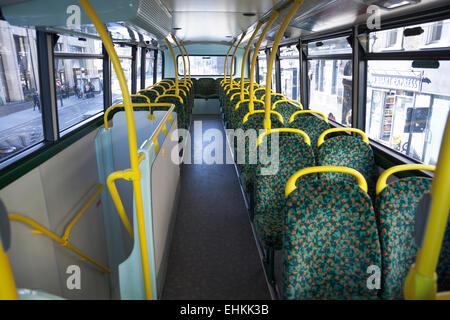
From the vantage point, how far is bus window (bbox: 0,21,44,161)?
7.84ft

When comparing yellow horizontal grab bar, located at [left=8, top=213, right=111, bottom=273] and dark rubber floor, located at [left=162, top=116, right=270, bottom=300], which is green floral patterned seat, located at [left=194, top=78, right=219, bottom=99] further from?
yellow horizontal grab bar, located at [left=8, top=213, right=111, bottom=273]

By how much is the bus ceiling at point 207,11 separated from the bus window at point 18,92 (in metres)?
0.28

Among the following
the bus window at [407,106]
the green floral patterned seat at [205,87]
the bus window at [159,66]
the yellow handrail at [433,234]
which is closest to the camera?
the yellow handrail at [433,234]

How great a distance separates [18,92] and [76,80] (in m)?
1.56

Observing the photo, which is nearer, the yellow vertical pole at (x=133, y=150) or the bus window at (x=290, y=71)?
the yellow vertical pole at (x=133, y=150)

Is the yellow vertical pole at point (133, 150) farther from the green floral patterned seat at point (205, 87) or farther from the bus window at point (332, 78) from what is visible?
the green floral patterned seat at point (205, 87)

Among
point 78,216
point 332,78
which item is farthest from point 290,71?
point 78,216

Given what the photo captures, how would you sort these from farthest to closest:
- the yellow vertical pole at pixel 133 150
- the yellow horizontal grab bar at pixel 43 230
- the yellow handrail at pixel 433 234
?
the yellow horizontal grab bar at pixel 43 230 → the yellow vertical pole at pixel 133 150 → the yellow handrail at pixel 433 234

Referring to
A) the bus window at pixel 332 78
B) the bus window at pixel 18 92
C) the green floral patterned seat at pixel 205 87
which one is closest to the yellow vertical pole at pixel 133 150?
the bus window at pixel 18 92

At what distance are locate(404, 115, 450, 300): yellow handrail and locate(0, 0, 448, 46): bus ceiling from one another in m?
2.00

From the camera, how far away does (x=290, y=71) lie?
24.8 ft

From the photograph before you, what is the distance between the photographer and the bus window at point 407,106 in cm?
280

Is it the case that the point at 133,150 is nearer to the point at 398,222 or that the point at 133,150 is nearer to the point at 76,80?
the point at 398,222
